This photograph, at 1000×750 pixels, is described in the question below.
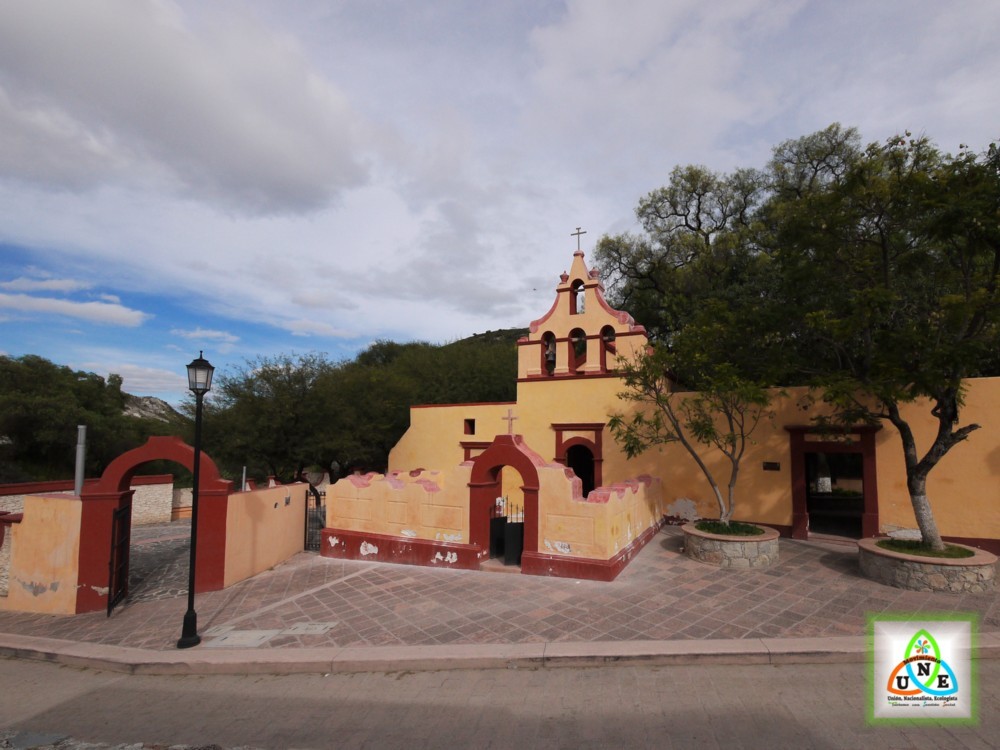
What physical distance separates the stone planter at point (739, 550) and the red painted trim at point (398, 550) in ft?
14.1

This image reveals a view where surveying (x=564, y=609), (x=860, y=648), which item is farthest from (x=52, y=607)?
(x=860, y=648)

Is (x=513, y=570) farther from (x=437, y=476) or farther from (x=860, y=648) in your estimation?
(x=860, y=648)

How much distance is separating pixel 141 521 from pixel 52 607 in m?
12.0

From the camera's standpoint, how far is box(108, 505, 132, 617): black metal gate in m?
7.93

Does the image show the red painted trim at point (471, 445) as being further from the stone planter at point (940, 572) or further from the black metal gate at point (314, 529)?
the stone planter at point (940, 572)

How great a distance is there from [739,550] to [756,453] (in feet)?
13.1

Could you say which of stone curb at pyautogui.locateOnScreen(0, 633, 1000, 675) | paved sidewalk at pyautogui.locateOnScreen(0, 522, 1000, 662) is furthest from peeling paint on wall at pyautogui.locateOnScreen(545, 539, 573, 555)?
stone curb at pyautogui.locateOnScreen(0, 633, 1000, 675)

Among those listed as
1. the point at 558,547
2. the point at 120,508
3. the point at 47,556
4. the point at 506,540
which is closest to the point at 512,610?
the point at 558,547

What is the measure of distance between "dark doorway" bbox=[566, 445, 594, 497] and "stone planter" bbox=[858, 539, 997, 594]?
27.0ft

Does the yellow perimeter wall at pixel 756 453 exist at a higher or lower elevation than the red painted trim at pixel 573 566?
higher

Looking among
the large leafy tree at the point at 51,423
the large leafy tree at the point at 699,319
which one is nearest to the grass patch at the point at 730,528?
the large leafy tree at the point at 699,319

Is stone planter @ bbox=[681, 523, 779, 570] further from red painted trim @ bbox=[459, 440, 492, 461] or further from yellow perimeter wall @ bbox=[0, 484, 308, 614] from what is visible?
yellow perimeter wall @ bbox=[0, 484, 308, 614]

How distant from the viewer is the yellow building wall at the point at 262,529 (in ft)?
30.3

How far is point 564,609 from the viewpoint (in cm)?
731
